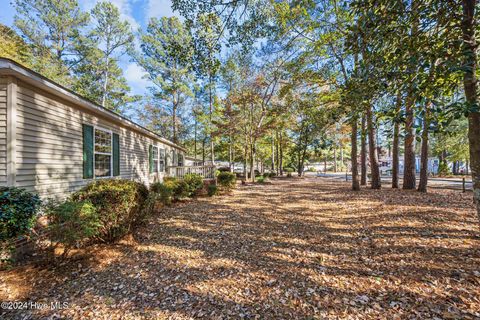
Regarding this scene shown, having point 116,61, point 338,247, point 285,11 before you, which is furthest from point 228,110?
point 338,247

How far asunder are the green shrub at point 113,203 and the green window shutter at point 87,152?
1889 mm

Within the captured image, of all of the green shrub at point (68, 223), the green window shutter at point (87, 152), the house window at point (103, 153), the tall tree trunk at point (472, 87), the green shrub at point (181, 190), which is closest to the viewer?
the tall tree trunk at point (472, 87)

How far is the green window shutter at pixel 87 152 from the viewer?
17.7 ft

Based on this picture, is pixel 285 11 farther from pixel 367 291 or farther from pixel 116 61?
pixel 116 61

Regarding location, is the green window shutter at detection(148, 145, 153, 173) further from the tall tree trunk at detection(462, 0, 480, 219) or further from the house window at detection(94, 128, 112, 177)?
the tall tree trunk at detection(462, 0, 480, 219)

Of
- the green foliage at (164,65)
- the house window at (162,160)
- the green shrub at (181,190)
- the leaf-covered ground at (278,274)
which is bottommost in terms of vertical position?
the leaf-covered ground at (278,274)

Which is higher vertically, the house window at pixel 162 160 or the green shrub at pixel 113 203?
the house window at pixel 162 160

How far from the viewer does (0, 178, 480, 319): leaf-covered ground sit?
226 centimetres

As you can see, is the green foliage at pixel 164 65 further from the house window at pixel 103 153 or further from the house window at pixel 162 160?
the house window at pixel 103 153

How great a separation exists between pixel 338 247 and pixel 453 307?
1.67 meters

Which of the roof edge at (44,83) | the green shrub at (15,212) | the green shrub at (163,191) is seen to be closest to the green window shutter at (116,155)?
the roof edge at (44,83)

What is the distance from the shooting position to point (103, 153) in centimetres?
625

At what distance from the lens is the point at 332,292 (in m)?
2.50

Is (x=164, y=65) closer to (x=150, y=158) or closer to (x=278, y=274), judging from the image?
(x=150, y=158)
